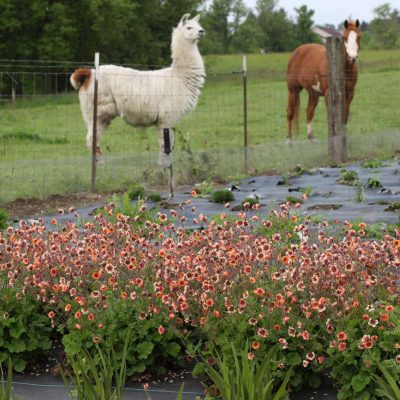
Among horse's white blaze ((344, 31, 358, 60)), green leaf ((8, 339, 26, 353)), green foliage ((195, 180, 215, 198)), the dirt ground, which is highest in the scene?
horse's white blaze ((344, 31, 358, 60))

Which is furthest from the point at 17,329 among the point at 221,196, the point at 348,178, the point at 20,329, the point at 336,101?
the point at 336,101

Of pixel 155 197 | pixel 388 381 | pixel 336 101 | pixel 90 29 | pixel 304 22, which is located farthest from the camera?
pixel 304 22

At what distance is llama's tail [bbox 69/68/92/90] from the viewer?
13367 mm

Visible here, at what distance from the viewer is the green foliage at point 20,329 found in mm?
5074

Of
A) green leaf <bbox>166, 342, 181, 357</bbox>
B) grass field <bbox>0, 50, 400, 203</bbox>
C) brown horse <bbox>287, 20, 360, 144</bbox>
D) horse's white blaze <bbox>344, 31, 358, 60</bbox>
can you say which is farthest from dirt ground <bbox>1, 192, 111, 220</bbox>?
horse's white blaze <bbox>344, 31, 358, 60</bbox>

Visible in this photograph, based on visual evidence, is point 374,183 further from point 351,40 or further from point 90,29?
point 90,29

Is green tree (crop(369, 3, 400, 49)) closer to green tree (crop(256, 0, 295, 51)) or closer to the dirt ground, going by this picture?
green tree (crop(256, 0, 295, 51))

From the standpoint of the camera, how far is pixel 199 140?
838 inches

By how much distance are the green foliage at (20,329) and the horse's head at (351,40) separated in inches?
425

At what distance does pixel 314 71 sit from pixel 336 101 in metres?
2.20

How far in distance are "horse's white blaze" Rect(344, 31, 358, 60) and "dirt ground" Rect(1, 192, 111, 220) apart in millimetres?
5548

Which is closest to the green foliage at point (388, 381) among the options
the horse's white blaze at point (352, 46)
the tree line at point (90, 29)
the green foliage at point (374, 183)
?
the green foliage at point (374, 183)

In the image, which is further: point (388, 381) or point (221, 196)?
point (221, 196)

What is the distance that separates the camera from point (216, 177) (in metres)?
12.6
